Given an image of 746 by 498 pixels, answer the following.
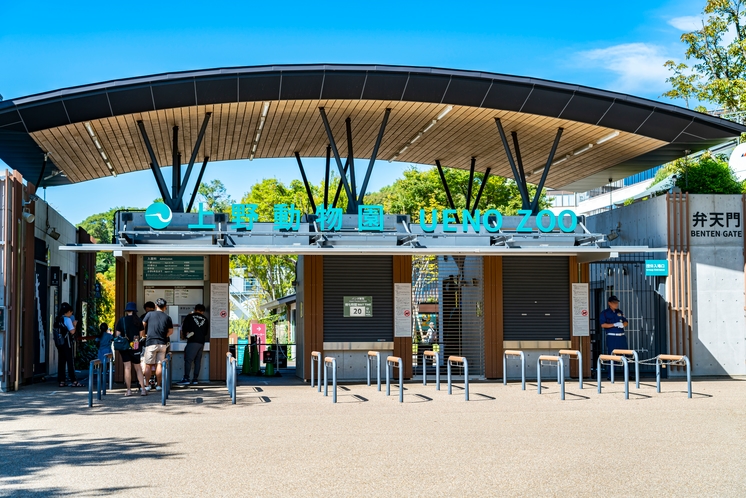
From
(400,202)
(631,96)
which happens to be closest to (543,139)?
(631,96)

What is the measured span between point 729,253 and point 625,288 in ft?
8.75

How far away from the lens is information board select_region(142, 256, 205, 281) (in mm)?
17172

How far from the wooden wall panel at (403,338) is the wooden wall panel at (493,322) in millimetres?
1605

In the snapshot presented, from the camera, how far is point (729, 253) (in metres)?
18.6

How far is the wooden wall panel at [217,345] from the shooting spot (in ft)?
56.5

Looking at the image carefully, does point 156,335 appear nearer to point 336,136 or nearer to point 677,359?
point 336,136

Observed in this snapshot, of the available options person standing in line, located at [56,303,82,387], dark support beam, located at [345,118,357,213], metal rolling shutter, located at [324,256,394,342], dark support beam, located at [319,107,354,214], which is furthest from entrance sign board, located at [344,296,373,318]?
person standing in line, located at [56,303,82,387]

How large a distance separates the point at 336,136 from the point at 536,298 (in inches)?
243

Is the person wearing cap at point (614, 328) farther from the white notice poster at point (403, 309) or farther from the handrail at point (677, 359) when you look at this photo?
the white notice poster at point (403, 309)

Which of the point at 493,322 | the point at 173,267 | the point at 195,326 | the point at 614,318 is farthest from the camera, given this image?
the point at 493,322

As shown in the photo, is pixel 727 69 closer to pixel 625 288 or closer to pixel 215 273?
pixel 625 288

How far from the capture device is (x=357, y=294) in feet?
58.0

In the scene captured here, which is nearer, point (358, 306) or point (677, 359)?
point (677, 359)

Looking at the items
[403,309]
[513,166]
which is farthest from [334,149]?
[513,166]
